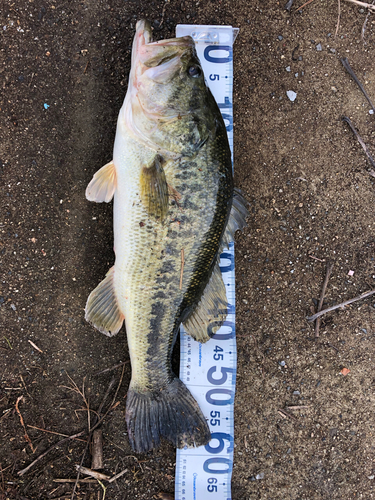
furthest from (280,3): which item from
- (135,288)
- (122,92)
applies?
(135,288)

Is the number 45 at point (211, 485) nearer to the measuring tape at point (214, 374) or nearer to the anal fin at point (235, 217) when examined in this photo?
the measuring tape at point (214, 374)

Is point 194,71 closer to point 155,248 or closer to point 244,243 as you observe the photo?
point 155,248

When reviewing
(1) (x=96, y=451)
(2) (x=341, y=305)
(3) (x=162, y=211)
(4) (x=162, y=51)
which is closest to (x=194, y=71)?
→ (4) (x=162, y=51)

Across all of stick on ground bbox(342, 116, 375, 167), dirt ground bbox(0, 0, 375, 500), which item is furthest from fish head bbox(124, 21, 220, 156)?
stick on ground bbox(342, 116, 375, 167)

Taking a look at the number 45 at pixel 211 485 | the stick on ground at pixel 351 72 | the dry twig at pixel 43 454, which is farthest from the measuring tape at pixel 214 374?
the stick on ground at pixel 351 72

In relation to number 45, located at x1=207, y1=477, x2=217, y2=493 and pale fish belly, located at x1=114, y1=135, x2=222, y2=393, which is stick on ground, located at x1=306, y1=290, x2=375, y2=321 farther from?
number 45, located at x1=207, y1=477, x2=217, y2=493
